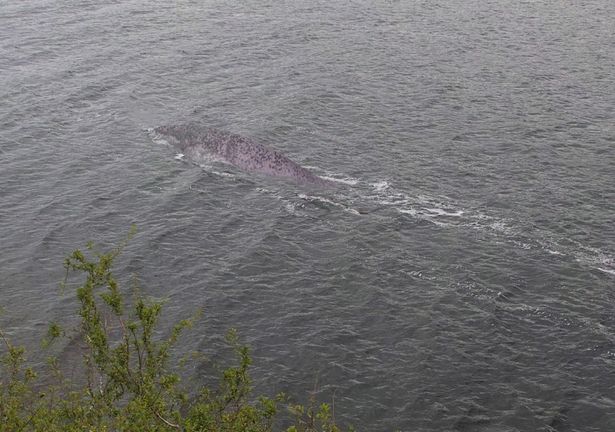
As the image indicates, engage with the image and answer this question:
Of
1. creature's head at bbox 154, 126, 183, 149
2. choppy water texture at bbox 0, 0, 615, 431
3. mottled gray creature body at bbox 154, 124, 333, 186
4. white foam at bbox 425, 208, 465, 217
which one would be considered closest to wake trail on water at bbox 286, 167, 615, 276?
white foam at bbox 425, 208, 465, 217

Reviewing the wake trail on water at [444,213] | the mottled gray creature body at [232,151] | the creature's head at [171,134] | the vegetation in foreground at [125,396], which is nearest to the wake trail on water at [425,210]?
the wake trail on water at [444,213]

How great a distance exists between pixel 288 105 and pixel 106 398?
2711 cm

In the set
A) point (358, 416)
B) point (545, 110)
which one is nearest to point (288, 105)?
point (545, 110)

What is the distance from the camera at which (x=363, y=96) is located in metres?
44.4

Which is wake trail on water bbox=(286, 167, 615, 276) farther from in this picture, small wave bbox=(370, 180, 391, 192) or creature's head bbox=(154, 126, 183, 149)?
creature's head bbox=(154, 126, 183, 149)

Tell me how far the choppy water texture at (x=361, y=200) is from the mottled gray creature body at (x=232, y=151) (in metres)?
0.86

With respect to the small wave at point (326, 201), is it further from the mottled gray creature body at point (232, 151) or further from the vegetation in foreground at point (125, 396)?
the vegetation in foreground at point (125, 396)

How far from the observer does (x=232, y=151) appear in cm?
3866

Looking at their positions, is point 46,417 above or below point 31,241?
above

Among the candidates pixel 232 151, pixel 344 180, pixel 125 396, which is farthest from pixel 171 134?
pixel 125 396

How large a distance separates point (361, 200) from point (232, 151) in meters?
8.42

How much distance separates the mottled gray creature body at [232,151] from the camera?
119 ft

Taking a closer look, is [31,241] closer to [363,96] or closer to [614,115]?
[363,96]

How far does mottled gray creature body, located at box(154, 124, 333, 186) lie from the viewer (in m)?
36.3
